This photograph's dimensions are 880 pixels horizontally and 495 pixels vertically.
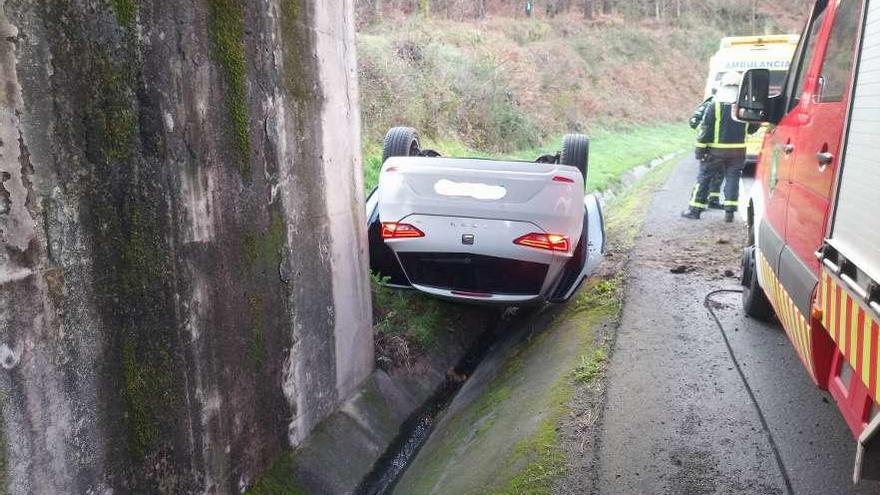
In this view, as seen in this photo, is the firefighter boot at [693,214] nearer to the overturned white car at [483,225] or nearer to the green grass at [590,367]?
the overturned white car at [483,225]

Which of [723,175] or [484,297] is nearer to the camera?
[484,297]

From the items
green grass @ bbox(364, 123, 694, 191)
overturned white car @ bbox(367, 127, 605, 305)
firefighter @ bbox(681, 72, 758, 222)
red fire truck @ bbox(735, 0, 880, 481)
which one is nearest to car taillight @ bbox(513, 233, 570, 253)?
overturned white car @ bbox(367, 127, 605, 305)

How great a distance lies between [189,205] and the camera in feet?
9.78

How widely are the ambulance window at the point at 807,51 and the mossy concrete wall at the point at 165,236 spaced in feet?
9.38

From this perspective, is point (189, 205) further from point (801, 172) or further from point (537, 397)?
point (801, 172)

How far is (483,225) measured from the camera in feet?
15.8

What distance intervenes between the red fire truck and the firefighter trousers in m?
3.75

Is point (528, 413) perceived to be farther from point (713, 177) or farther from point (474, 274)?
point (713, 177)

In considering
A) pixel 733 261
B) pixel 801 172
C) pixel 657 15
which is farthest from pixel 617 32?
pixel 801 172

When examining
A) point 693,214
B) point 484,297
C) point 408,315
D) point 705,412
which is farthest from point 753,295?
point 693,214

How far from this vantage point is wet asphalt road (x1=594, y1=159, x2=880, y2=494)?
3172 millimetres

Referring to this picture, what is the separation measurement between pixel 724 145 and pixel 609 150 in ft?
36.3

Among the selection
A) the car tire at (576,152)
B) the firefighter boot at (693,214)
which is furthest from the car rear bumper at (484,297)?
the firefighter boot at (693,214)

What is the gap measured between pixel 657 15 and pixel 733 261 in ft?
126
